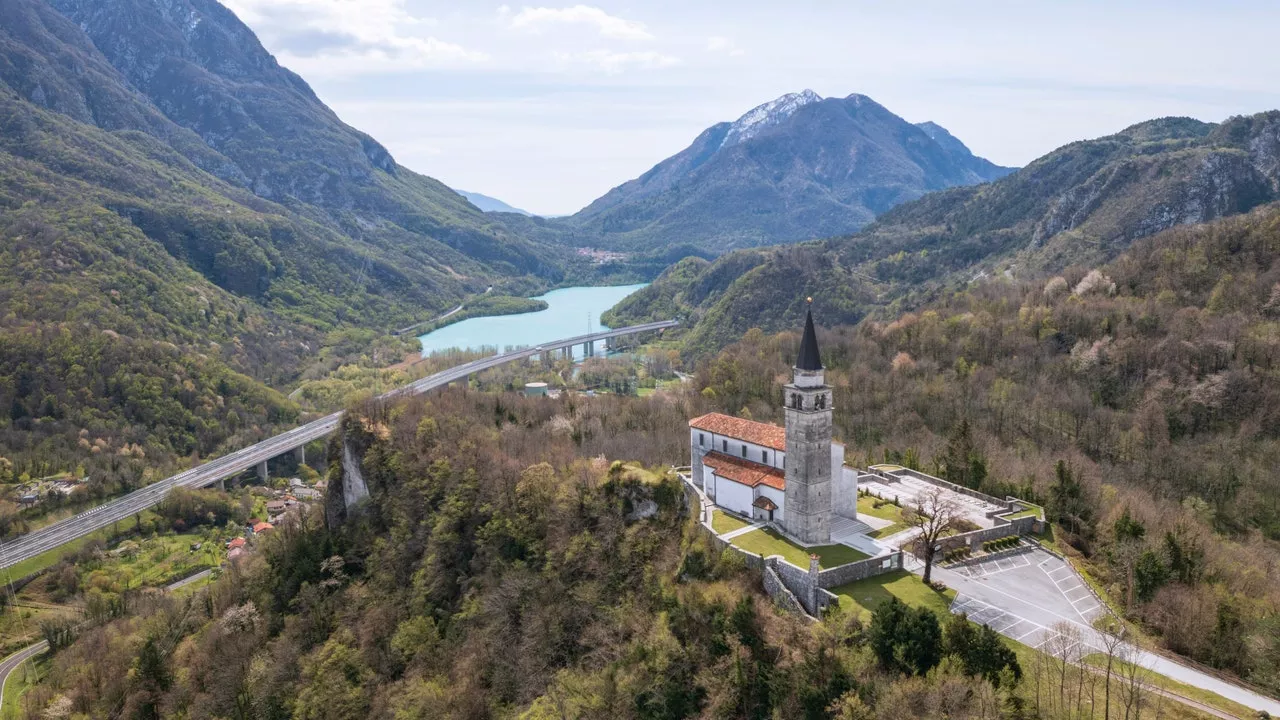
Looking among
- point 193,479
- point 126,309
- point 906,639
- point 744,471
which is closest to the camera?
point 906,639

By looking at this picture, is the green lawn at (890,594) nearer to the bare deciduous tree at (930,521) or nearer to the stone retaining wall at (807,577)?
the stone retaining wall at (807,577)

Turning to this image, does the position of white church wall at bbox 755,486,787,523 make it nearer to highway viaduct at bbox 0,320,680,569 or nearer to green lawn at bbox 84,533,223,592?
highway viaduct at bbox 0,320,680,569

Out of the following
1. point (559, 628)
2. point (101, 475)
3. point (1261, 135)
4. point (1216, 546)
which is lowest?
point (101, 475)

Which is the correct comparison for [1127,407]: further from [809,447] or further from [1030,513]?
[809,447]

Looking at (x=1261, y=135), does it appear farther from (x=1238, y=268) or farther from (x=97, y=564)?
(x=97, y=564)

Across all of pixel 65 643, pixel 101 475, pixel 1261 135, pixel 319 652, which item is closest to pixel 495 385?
pixel 101 475

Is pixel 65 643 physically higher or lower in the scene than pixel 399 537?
lower

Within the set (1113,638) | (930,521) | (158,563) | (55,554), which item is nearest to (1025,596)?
(1113,638)

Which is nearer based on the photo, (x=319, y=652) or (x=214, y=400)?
(x=319, y=652)
